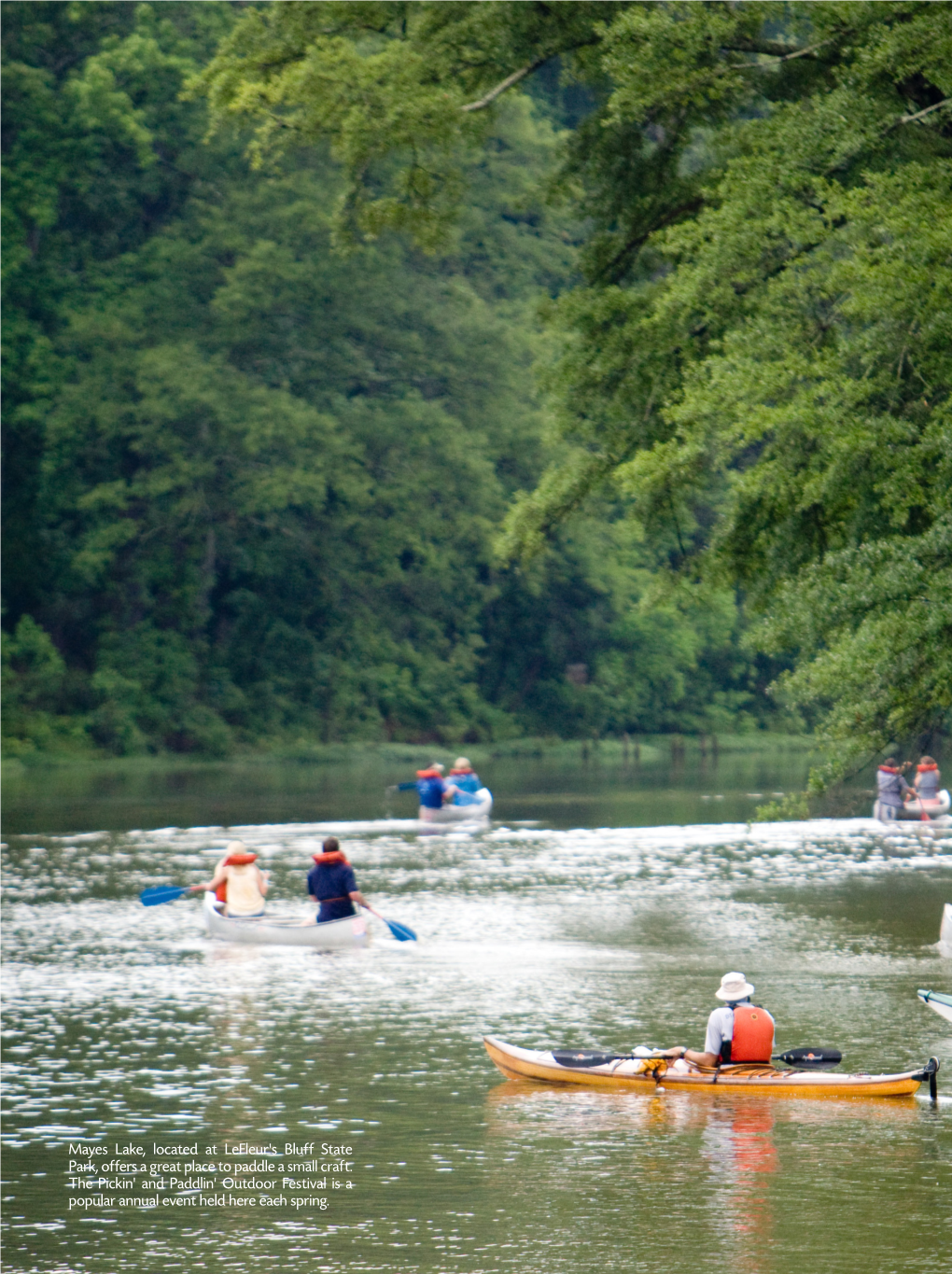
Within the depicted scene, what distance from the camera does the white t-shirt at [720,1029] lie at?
14570 millimetres

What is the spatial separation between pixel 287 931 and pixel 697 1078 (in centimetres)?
893

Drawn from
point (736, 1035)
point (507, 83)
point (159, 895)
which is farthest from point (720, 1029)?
point (159, 895)

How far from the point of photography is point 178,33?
63250mm

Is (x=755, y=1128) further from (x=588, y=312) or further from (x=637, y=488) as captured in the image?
(x=588, y=312)

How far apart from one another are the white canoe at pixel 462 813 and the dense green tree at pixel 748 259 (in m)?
13.8

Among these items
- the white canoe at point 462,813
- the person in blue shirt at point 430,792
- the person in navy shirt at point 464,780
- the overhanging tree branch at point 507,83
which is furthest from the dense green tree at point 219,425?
the overhanging tree branch at point 507,83

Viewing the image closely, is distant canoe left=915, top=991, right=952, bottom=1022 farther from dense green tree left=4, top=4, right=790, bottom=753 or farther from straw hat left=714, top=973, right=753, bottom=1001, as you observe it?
dense green tree left=4, top=4, right=790, bottom=753

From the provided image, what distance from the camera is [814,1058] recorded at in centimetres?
1422

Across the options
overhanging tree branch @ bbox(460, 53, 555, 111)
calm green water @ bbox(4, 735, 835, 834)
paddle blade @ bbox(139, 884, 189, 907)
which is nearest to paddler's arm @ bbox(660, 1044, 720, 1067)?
paddle blade @ bbox(139, 884, 189, 907)

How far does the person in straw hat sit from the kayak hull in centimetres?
9

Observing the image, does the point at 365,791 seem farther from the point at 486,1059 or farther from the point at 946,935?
the point at 486,1059

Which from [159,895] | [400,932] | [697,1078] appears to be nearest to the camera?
[697,1078]

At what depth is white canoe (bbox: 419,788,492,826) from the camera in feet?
122

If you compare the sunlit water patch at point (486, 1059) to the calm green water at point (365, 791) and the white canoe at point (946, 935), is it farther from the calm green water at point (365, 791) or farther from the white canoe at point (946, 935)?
the calm green water at point (365, 791)
